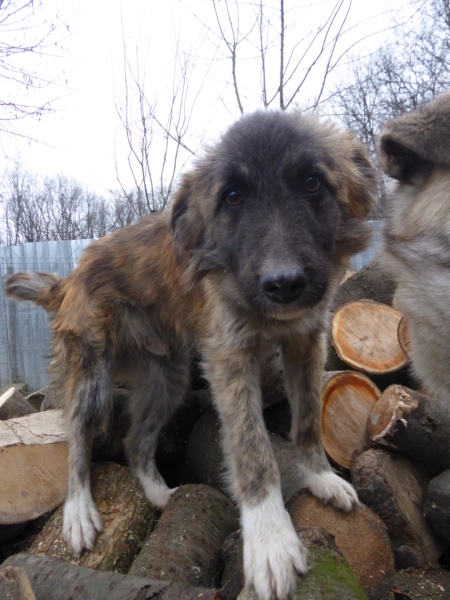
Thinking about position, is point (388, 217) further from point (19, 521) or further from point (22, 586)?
point (19, 521)

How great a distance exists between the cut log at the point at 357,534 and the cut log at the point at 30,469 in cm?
151

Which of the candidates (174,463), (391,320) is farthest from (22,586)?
(391,320)

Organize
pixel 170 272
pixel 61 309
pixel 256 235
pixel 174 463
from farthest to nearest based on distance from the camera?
1. pixel 174 463
2. pixel 61 309
3. pixel 170 272
4. pixel 256 235

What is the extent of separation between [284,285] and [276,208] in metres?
0.43

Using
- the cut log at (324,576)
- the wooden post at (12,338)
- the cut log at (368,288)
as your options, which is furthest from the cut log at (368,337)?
the wooden post at (12,338)

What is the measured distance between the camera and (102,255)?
11.9ft

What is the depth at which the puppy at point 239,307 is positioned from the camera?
227cm

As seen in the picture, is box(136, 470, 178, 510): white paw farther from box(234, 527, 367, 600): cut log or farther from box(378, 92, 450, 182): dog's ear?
box(378, 92, 450, 182): dog's ear

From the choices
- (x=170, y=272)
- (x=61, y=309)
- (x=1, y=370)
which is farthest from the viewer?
(x=1, y=370)

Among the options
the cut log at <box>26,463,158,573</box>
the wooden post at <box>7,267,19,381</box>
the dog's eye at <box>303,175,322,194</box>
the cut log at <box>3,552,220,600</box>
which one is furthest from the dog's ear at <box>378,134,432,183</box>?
the wooden post at <box>7,267,19,381</box>

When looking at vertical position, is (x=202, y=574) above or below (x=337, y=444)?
below

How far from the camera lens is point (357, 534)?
7.40 feet

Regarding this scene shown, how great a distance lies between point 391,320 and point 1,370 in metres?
7.49

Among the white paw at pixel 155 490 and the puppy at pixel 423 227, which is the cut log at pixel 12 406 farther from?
the puppy at pixel 423 227
